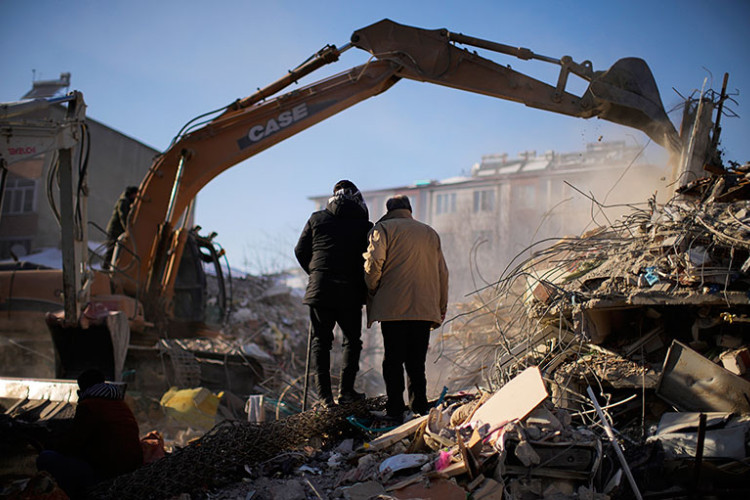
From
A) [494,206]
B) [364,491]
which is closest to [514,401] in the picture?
[364,491]

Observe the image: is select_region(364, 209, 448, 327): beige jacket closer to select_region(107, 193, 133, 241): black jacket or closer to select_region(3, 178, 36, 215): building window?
select_region(107, 193, 133, 241): black jacket

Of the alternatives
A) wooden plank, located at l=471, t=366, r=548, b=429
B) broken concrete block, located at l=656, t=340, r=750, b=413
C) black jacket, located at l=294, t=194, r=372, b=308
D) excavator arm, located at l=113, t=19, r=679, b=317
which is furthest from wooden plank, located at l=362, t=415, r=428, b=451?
excavator arm, located at l=113, t=19, r=679, b=317

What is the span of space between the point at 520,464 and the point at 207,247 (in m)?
8.42

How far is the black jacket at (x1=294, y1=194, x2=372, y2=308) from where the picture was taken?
17.6 feet

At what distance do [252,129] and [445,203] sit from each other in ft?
84.2

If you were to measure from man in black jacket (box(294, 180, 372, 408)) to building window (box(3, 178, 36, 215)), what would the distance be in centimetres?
2061

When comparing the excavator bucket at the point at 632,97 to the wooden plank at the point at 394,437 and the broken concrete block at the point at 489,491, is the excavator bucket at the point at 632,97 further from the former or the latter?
the broken concrete block at the point at 489,491

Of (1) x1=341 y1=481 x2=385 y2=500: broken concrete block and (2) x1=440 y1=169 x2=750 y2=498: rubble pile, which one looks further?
(2) x1=440 y1=169 x2=750 y2=498: rubble pile

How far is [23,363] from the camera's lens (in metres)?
8.79

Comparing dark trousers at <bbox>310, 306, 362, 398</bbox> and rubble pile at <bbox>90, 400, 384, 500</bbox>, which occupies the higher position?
dark trousers at <bbox>310, 306, 362, 398</bbox>

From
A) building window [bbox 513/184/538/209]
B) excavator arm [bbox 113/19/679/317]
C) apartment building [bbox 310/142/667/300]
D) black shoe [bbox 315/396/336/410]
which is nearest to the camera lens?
black shoe [bbox 315/396/336/410]

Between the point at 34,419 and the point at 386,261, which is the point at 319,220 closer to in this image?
the point at 386,261

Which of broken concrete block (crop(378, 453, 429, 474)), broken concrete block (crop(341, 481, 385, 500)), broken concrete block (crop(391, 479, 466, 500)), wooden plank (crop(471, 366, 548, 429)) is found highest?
wooden plank (crop(471, 366, 548, 429))

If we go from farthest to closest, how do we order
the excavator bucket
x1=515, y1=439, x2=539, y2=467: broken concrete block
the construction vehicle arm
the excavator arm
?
the excavator arm → the excavator bucket → the construction vehicle arm → x1=515, y1=439, x2=539, y2=467: broken concrete block
